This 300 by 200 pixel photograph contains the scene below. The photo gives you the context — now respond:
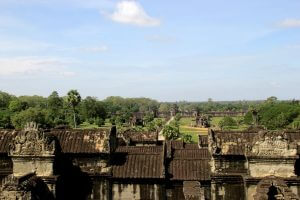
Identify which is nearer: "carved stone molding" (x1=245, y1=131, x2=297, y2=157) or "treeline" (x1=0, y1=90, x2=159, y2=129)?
"carved stone molding" (x1=245, y1=131, x2=297, y2=157)

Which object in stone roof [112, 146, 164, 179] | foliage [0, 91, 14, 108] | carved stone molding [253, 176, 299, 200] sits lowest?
carved stone molding [253, 176, 299, 200]

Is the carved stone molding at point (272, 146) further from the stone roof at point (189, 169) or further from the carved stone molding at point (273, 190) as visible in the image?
the stone roof at point (189, 169)

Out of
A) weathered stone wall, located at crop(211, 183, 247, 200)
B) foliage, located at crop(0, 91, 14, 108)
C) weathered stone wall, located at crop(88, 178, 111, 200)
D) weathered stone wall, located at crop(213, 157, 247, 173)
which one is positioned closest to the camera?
weathered stone wall, located at crop(211, 183, 247, 200)

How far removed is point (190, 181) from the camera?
55.6 ft

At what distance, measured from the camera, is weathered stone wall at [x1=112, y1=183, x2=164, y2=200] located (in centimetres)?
1711

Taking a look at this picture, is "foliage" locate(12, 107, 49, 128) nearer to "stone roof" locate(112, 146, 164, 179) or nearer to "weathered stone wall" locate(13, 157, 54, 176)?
"stone roof" locate(112, 146, 164, 179)

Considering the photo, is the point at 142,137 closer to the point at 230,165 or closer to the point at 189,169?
the point at 189,169

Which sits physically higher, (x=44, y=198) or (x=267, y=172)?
(x=267, y=172)

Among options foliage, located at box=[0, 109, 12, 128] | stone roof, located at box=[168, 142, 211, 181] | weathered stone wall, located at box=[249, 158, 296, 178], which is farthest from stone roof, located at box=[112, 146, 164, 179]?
foliage, located at box=[0, 109, 12, 128]

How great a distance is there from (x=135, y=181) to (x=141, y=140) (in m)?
24.8

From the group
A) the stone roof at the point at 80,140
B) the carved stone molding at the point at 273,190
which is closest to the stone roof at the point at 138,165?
the stone roof at the point at 80,140

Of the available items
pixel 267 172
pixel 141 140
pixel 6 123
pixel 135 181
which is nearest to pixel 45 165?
pixel 135 181

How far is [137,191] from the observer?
17.2 metres

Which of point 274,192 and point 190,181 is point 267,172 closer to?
point 274,192
